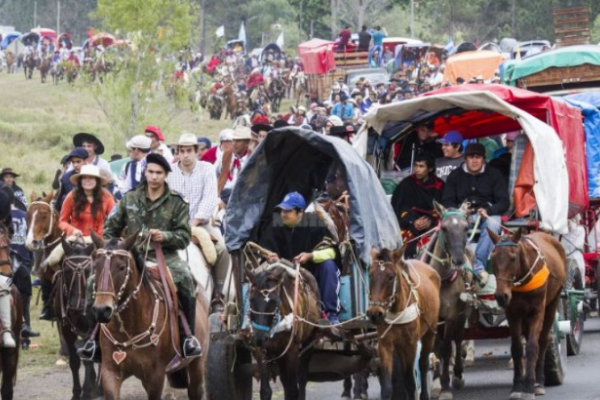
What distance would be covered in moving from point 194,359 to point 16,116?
45.7m

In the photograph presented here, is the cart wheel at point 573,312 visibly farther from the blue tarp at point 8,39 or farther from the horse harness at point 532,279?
the blue tarp at point 8,39

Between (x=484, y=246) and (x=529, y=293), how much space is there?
729 mm

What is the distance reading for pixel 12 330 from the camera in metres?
13.4

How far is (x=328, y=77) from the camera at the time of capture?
56.9 metres

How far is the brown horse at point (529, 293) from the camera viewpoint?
14070 millimetres

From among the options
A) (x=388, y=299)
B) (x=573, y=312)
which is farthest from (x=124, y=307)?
(x=573, y=312)

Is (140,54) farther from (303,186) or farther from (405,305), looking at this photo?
(405,305)

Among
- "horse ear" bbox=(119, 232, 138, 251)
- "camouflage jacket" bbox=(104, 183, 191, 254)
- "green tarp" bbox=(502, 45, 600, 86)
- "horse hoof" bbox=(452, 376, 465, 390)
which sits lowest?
"horse hoof" bbox=(452, 376, 465, 390)

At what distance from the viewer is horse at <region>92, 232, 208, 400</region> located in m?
10.9

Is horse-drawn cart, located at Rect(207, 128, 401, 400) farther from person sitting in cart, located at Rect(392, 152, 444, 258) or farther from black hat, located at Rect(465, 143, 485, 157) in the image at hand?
black hat, located at Rect(465, 143, 485, 157)

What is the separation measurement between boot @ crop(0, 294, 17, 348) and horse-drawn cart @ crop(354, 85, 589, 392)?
4.59 meters


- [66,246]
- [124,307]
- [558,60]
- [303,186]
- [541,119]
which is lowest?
[124,307]

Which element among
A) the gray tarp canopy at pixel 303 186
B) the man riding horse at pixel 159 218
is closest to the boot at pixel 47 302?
the gray tarp canopy at pixel 303 186

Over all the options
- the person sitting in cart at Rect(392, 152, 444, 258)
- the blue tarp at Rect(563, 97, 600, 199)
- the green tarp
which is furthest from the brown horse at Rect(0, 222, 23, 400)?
the green tarp
